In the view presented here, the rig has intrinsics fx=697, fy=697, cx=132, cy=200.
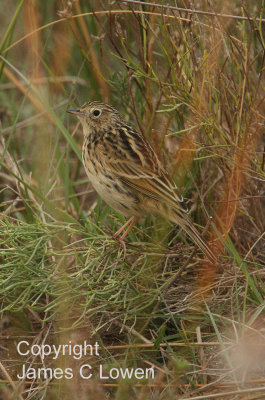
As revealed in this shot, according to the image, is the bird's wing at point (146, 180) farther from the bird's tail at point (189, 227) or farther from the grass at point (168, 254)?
the grass at point (168, 254)

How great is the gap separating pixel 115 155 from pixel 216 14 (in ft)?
3.90

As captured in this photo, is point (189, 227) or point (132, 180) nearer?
point (189, 227)

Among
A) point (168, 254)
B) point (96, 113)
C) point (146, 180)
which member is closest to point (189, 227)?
point (168, 254)

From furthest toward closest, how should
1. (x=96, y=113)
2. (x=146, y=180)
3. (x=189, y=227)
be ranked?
(x=96, y=113) < (x=146, y=180) < (x=189, y=227)

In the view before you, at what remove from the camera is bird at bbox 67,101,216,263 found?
4.68 metres

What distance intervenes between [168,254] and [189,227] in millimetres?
312

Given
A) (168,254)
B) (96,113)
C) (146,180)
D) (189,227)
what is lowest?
(168,254)

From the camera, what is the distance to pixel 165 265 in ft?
15.4

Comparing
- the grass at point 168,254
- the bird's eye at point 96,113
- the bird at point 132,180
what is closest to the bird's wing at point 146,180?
the bird at point 132,180

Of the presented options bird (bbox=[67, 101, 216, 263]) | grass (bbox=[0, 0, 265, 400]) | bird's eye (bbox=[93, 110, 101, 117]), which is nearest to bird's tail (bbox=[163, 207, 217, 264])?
bird (bbox=[67, 101, 216, 263])

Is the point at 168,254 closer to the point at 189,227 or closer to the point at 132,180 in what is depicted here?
the point at 189,227

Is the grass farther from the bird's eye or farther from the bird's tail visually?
the bird's eye

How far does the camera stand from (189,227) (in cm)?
455

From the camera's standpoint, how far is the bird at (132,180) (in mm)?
4684
